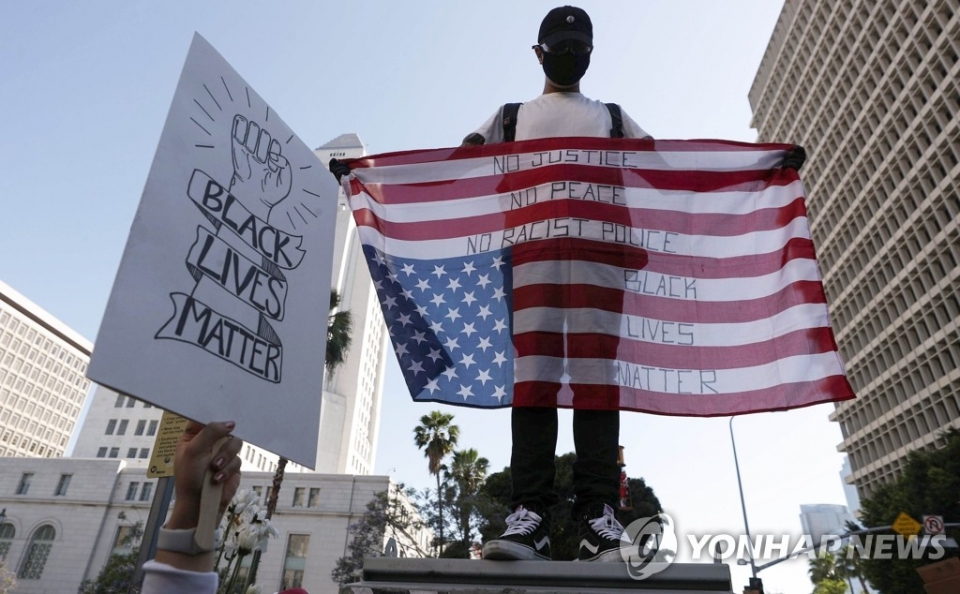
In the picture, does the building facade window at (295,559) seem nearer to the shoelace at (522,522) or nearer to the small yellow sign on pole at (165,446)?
the small yellow sign on pole at (165,446)

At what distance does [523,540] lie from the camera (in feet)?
8.99

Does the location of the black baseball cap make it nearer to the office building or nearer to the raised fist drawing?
the raised fist drawing

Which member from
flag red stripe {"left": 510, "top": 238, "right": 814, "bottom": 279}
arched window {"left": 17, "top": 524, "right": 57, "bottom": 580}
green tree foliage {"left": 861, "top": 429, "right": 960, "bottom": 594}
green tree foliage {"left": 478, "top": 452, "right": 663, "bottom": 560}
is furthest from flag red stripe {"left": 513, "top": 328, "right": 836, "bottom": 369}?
arched window {"left": 17, "top": 524, "right": 57, "bottom": 580}

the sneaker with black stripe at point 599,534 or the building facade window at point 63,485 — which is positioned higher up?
the building facade window at point 63,485

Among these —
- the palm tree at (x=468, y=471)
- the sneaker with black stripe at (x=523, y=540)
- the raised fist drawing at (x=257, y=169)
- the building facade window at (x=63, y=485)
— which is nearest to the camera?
the sneaker with black stripe at (x=523, y=540)

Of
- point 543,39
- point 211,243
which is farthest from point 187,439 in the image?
point 543,39

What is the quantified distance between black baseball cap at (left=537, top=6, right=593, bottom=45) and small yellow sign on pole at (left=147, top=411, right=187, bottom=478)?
297 cm

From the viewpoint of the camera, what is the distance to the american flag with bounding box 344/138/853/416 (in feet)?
11.1

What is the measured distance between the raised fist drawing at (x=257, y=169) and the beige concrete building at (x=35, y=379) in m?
116

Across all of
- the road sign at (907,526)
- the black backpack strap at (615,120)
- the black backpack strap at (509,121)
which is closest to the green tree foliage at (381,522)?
the road sign at (907,526)

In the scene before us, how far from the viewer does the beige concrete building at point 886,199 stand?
39844 millimetres

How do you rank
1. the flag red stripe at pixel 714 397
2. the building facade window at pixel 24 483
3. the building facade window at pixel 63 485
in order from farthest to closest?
the building facade window at pixel 24 483 → the building facade window at pixel 63 485 → the flag red stripe at pixel 714 397

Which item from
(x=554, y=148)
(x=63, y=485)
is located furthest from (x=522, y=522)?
(x=63, y=485)

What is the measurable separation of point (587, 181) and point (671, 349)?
3.47ft
